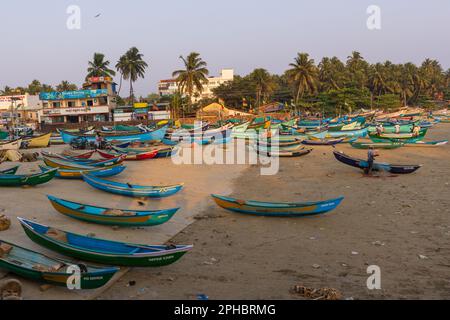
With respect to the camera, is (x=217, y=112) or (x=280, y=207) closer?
(x=280, y=207)

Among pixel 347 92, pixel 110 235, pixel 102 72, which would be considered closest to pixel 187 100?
pixel 102 72

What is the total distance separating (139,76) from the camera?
6241cm

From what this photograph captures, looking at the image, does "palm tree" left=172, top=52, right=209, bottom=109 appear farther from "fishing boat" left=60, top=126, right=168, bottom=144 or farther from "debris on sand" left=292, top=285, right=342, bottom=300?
"debris on sand" left=292, top=285, right=342, bottom=300

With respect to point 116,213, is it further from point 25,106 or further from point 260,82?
point 260,82

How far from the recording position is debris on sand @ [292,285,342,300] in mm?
6598

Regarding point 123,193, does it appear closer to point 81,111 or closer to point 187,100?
point 81,111

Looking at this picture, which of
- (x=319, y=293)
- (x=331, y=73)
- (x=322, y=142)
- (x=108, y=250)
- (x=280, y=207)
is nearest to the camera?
(x=319, y=293)

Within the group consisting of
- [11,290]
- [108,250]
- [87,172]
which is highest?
[87,172]

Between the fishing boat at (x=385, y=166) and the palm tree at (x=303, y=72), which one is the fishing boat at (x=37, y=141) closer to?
the fishing boat at (x=385, y=166)

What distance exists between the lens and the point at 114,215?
396 inches

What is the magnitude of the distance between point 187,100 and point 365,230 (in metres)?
53.3

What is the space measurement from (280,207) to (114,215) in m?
4.85

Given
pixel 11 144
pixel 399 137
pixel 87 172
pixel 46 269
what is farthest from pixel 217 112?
pixel 46 269

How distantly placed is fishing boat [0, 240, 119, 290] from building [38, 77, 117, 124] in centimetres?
4668
